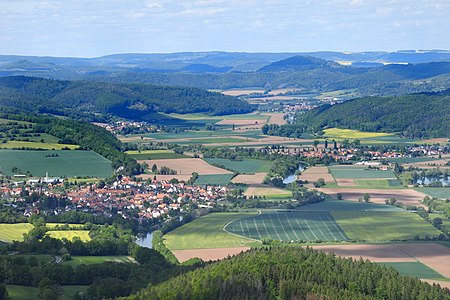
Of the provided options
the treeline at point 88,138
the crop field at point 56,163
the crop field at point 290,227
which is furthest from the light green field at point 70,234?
the treeline at point 88,138

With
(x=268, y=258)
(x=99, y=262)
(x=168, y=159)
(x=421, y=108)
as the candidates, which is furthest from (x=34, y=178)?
(x=421, y=108)

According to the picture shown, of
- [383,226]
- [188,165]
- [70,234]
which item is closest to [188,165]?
[188,165]

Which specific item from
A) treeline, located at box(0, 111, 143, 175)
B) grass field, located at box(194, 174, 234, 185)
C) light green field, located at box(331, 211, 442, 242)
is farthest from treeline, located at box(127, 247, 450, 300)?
treeline, located at box(0, 111, 143, 175)

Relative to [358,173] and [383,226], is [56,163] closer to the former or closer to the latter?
[358,173]

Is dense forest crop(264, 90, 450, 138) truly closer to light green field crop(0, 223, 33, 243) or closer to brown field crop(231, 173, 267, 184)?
brown field crop(231, 173, 267, 184)

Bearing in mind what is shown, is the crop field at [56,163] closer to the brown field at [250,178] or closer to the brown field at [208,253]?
the brown field at [250,178]

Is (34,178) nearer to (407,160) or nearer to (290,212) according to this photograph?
(290,212)
